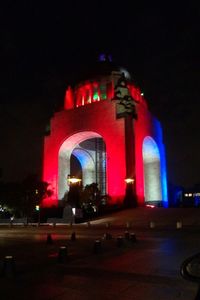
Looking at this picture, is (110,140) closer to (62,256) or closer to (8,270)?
(62,256)

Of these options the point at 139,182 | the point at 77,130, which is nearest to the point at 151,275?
the point at 139,182

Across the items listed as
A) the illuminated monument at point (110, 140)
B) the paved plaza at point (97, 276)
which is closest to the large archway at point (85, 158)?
the illuminated monument at point (110, 140)

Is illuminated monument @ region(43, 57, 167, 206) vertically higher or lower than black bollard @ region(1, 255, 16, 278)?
higher

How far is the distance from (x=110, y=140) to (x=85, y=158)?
1511 cm

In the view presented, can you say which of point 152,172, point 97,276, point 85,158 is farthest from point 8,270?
point 85,158

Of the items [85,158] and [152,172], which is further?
[85,158]

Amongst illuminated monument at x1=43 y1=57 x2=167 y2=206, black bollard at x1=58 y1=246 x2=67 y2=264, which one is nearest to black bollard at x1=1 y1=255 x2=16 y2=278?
black bollard at x1=58 y1=246 x2=67 y2=264

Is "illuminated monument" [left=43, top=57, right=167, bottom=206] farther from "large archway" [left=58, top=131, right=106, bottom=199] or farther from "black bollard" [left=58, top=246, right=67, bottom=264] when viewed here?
"black bollard" [left=58, top=246, right=67, bottom=264]

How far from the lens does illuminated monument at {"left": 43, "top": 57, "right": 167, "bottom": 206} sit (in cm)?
4291

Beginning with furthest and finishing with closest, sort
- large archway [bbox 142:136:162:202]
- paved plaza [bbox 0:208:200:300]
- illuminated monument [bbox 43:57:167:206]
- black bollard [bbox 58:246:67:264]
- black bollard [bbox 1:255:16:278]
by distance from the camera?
large archway [bbox 142:136:162:202]
illuminated monument [bbox 43:57:167:206]
black bollard [bbox 58:246:67:264]
black bollard [bbox 1:255:16:278]
paved plaza [bbox 0:208:200:300]

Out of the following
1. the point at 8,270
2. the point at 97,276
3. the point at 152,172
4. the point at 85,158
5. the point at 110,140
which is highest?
the point at 85,158

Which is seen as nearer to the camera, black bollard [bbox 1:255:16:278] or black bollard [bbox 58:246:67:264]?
black bollard [bbox 1:255:16:278]

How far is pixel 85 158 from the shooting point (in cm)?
5881

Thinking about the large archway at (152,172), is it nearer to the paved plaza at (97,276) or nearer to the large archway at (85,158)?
the large archway at (85,158)
